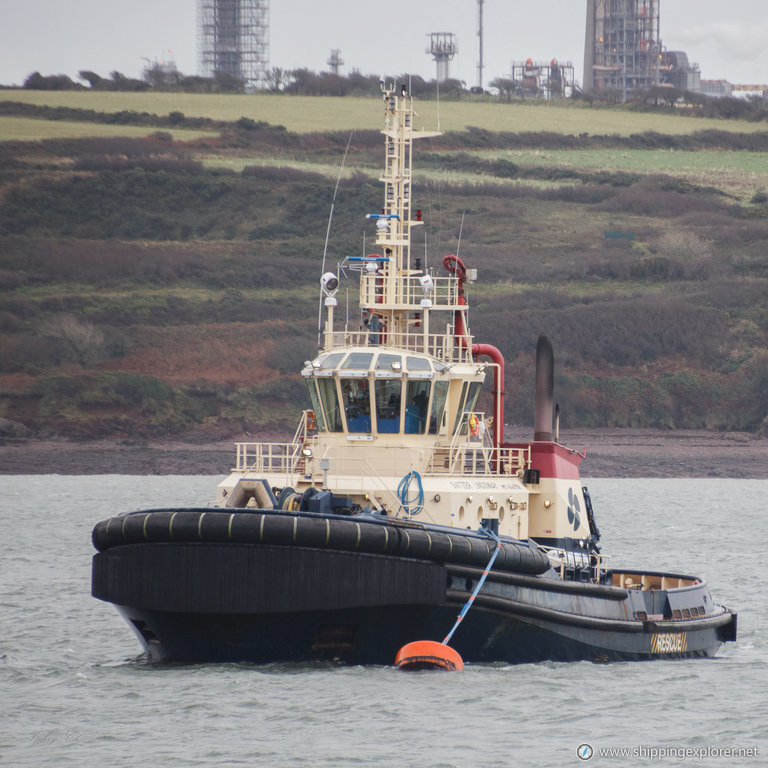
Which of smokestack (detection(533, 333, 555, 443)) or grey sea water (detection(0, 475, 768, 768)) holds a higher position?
smokestack (detection(533, 333, 555, 443))

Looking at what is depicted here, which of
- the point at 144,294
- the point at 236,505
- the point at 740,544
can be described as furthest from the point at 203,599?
the point at 144,294

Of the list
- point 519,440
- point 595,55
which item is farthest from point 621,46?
point 519,440

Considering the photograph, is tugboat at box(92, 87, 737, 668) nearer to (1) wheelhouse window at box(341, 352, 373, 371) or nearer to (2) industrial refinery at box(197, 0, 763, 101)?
(1) wheelhouse window at box(341, 352, 373, 371)

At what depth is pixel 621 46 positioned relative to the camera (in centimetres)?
16012

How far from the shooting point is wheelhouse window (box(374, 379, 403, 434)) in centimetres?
2023

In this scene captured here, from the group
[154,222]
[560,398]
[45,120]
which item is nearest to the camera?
[560,398]

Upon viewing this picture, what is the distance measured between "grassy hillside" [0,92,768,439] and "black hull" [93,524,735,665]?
59529 millimetres

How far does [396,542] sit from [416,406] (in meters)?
3.69

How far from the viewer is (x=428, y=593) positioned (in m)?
17.2

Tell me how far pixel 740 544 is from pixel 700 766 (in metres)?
26.5

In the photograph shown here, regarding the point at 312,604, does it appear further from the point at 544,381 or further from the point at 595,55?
the point at 595,55

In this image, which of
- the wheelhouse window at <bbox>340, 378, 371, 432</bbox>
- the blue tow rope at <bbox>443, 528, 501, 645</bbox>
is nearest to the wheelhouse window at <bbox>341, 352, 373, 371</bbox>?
the wheelhouse window at <bbox>340, 378, 371, 432</bbox>

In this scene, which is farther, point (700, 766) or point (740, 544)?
point (740, 544)

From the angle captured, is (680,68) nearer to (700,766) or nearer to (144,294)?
(144,294)
